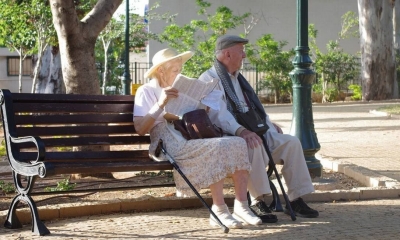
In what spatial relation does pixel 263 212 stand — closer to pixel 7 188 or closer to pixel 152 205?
pixel 152 205


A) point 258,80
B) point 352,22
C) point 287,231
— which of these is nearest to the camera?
point 287,231

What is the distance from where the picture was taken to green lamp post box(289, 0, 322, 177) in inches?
331

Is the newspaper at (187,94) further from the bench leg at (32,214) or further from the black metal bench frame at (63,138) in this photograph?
the bench leg at (32,214)

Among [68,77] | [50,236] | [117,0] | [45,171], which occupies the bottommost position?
[50,236]

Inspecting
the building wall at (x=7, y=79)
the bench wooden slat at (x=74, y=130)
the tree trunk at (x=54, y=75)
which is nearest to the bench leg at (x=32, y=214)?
the bench wooden slat at (x=74, y=130)

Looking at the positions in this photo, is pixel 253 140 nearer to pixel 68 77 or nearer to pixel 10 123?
pixel 10 123

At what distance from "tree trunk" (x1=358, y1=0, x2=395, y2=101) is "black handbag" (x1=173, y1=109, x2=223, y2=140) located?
2444 cm

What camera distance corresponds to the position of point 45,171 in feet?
19.1

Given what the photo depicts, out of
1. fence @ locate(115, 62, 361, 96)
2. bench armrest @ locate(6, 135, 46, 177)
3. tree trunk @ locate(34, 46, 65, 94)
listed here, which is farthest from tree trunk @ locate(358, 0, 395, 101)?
bench armrest @ locate(6, 135, 46, 177)

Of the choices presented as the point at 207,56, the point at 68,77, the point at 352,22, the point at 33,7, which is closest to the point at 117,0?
the point at 68,77

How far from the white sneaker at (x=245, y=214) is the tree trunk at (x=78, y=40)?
291cm

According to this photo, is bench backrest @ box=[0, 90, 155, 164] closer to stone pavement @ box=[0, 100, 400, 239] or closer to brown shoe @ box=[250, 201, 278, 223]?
stone pavement @ box=[0, 100, 400, 239]

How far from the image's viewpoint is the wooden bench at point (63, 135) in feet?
20.1

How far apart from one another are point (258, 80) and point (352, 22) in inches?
342
